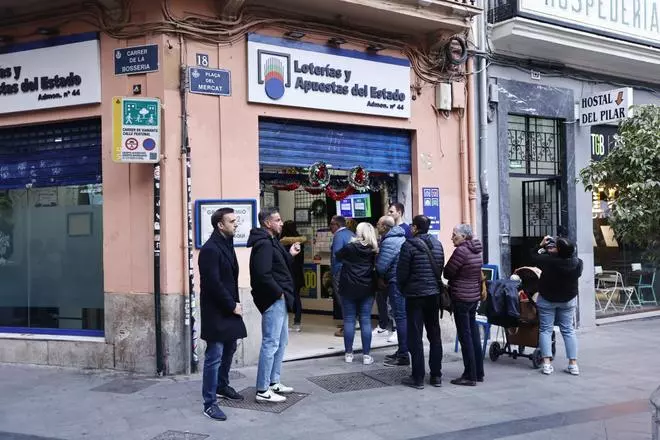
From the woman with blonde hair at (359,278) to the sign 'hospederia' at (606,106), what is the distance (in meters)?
5.37

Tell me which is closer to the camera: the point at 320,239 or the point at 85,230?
the point at 85,230

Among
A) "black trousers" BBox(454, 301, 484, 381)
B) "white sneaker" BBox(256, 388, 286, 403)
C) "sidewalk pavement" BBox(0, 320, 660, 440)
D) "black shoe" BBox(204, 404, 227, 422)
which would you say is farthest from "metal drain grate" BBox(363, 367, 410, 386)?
"black shoe" BBox(204, 404, 227, 422)

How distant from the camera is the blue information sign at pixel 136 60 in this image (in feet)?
25.9

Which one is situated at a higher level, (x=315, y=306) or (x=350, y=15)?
(x=350, y=15)

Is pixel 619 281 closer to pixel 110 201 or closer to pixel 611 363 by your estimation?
pixel 611 363

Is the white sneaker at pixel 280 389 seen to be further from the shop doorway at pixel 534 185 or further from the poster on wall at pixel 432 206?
the shop doorway at pixel 534 185

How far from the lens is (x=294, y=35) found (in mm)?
8828

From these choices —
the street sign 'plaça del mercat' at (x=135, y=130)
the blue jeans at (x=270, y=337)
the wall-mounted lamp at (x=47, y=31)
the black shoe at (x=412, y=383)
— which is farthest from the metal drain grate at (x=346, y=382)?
the wall-mounted lamp at (x=47, y=31)

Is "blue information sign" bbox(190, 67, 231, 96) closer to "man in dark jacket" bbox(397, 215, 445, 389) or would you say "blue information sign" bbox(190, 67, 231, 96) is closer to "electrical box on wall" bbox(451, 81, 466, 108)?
"man in dark jacket" bbox(397, 215, 445, 389)

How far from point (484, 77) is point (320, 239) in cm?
406

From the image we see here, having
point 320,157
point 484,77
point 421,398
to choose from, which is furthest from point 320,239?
point 421,398

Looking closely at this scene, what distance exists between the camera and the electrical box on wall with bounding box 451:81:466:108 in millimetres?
10281

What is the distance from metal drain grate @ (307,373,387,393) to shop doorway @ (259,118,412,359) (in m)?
1.01

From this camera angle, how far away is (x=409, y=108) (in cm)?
992
